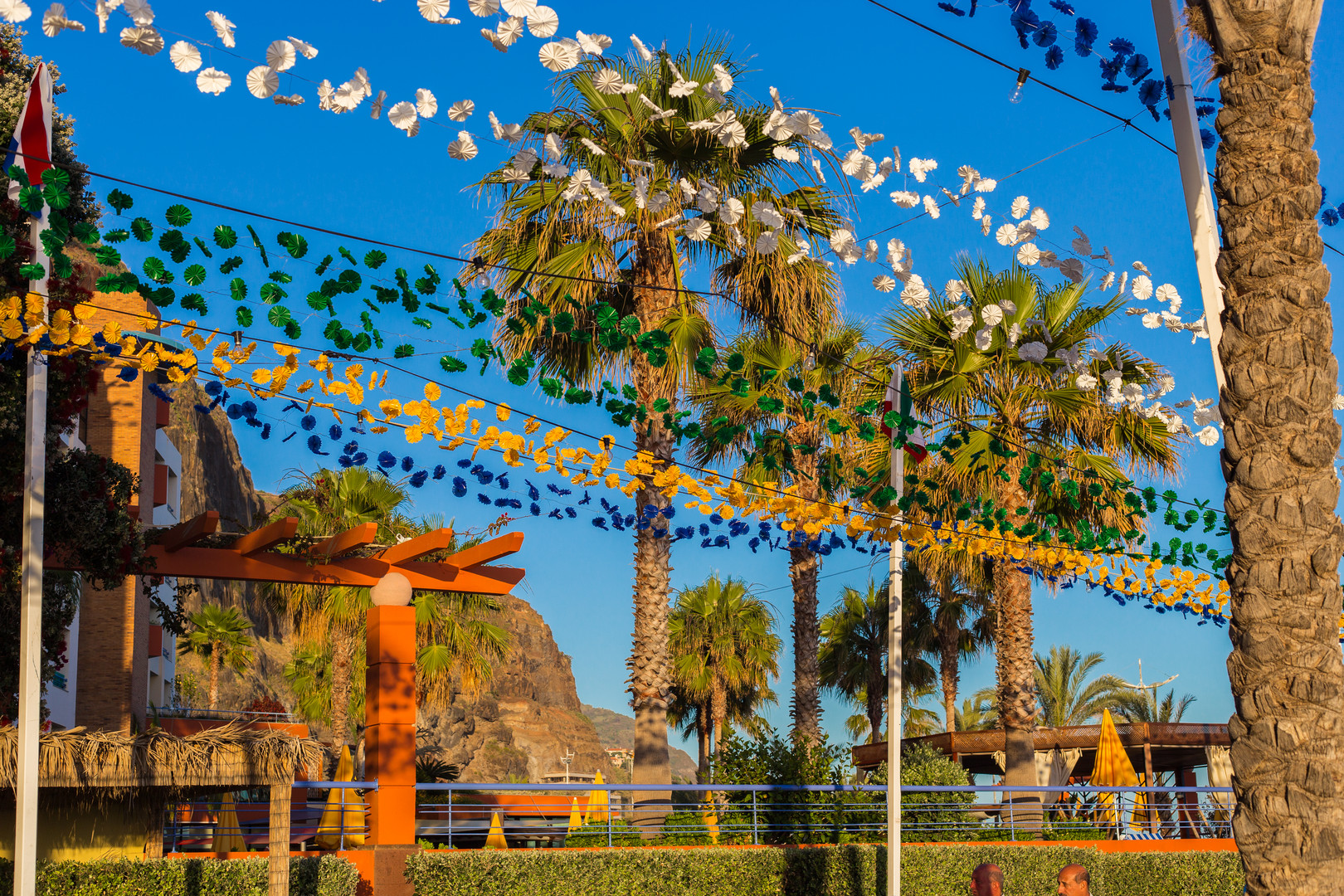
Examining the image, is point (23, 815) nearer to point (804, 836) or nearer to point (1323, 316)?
point (1323, 316)

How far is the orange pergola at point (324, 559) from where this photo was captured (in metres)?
12.2

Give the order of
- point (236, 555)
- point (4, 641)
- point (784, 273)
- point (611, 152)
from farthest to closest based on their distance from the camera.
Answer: point (784, 273), point (611, 152), point (236, 555), point (4, 641)

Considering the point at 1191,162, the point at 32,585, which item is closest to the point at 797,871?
the point at 32,585

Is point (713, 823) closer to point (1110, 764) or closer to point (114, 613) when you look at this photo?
point (1110, 764)

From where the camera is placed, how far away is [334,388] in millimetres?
8312

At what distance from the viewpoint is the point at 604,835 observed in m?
14.7

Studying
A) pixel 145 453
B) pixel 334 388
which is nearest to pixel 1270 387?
pixel 334 388

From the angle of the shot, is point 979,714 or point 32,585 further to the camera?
point 979,714

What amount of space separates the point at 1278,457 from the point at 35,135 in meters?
7.82

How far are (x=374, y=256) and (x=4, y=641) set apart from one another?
7.12m

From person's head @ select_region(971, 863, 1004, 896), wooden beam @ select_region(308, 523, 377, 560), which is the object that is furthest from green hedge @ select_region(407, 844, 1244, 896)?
person's head @ select_region(971, 863, 1004, 896)

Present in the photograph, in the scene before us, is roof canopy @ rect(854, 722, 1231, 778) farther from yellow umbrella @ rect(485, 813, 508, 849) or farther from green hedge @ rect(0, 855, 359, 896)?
green hedge @ rect(0, 855, 359, 896)

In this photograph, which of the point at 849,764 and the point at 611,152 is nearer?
the point at 611,152

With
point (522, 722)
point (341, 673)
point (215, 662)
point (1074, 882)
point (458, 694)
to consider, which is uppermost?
point (1074, 882)
